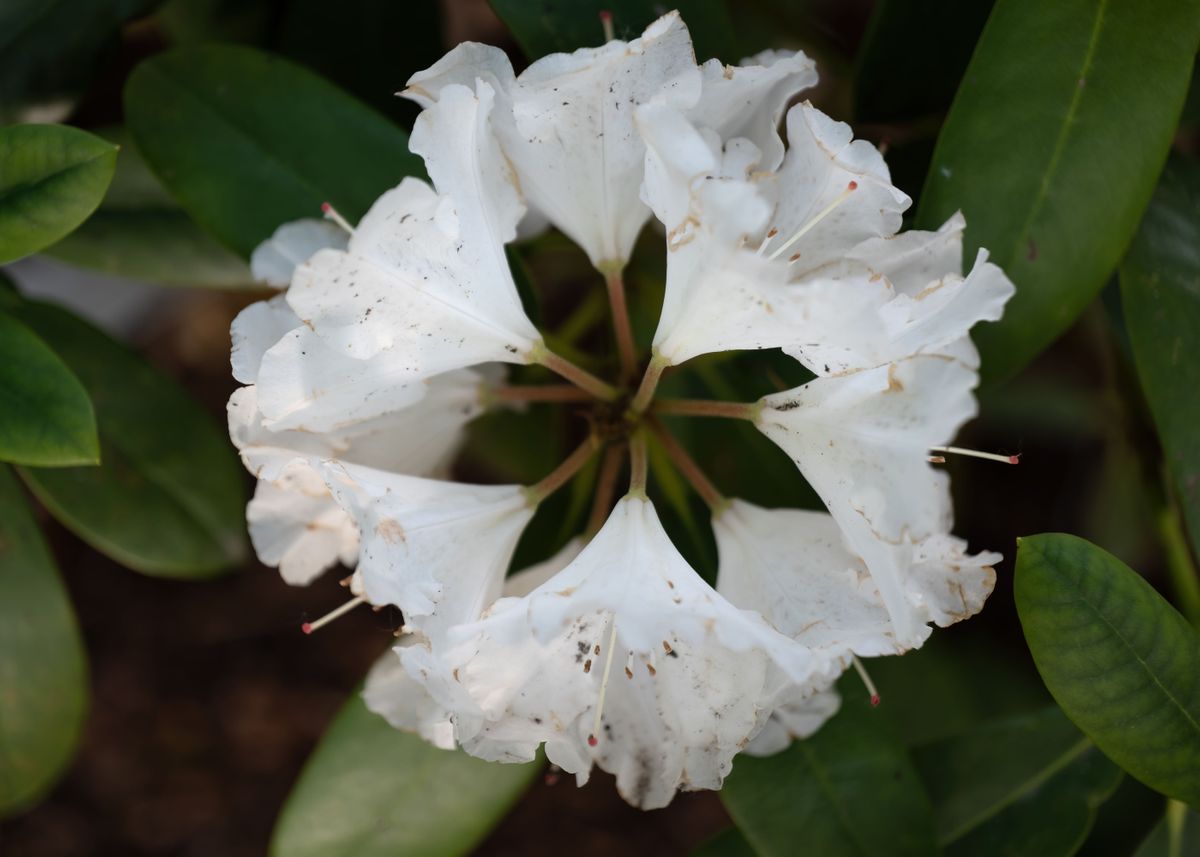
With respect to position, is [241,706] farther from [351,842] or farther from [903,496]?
[903,496]

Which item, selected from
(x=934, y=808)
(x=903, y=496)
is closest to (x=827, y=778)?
(x=934, y=808)

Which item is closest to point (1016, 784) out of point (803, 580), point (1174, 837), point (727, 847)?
point (1174, 837)

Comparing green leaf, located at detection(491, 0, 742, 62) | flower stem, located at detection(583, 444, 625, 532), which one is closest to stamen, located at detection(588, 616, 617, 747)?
flower stem, located at detection(583, 444, 625, 532)

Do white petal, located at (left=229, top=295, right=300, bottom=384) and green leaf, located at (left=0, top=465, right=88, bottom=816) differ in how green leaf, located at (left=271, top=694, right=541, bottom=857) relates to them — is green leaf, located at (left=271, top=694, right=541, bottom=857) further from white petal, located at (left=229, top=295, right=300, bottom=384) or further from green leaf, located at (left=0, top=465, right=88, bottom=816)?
white petal, located at (left=229, top=295, right=300, bottom=384)

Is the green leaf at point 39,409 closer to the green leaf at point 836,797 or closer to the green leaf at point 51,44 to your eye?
the green leaf at point 51,44

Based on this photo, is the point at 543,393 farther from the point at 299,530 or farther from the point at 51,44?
the point at 51,44

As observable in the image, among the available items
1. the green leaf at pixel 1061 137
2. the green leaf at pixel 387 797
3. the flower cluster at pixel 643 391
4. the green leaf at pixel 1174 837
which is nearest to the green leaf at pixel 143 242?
the flower cluster at pixel 643 391

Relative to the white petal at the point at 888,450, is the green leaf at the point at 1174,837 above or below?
below
